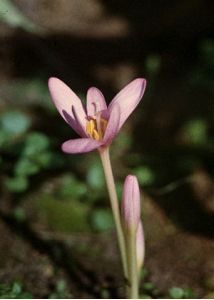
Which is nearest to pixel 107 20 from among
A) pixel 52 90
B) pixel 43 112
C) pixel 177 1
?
pixel 177 1

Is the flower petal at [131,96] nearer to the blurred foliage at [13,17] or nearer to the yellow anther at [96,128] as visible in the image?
the yellow anther at [96,128]

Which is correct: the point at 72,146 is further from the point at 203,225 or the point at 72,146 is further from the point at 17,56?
the point at 17,56

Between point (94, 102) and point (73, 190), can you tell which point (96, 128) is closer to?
point (94, 102)

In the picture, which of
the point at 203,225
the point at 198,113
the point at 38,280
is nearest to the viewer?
the point at 38,280

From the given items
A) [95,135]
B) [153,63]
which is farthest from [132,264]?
[153,63]

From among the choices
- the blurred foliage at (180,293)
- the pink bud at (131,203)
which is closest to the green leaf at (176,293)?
the blurred foliage at (180,293)
